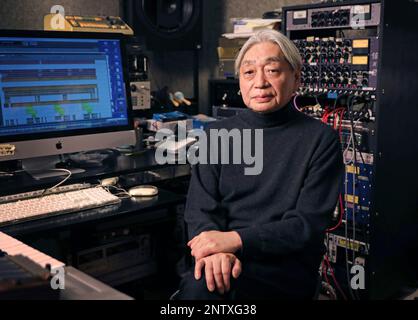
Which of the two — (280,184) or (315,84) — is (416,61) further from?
(280,184)

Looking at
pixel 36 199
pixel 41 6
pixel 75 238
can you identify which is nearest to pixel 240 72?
pixel 36 199

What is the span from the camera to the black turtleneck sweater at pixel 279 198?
1.38m

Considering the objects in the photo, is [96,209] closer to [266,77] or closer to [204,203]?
[204,203]

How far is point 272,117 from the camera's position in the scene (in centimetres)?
151

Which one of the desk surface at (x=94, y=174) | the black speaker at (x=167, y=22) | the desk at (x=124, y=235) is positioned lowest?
the desk at (x=124, y=235)

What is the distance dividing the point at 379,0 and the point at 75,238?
4.96 ft

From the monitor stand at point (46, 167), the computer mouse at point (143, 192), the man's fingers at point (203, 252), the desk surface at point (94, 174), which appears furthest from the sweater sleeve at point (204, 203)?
the monitor stand at point (46, 167)

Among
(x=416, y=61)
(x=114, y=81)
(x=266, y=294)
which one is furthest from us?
(x=416, y=61)

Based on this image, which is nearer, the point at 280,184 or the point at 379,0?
the point at 280,184

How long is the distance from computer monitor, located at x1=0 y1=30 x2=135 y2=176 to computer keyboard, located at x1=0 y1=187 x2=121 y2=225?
0.19 metres

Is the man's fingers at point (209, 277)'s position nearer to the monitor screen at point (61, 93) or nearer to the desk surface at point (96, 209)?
the desk surface at point (96, 209)

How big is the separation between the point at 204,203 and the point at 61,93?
669 millimetres

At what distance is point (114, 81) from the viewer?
6.21 feet

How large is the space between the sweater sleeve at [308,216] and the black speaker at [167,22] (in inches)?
61.0
